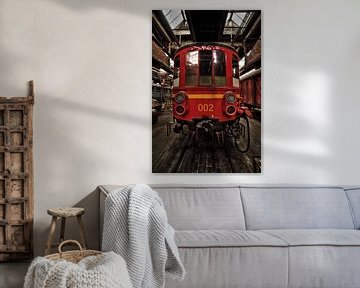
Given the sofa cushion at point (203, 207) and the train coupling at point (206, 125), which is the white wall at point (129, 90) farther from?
the train coupling at point (206, 125)

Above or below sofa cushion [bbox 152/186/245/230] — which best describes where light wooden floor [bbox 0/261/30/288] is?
below

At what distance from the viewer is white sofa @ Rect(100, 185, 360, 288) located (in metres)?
3.01

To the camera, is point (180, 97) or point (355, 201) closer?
point (355, 201)

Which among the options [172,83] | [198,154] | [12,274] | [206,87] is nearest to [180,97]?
[172,83]

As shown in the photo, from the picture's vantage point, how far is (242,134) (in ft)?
12.8

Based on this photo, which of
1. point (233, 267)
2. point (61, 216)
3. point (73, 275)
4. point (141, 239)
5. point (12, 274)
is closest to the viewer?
point (73, 275)

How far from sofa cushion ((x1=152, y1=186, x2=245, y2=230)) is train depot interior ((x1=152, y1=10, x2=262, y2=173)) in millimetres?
265

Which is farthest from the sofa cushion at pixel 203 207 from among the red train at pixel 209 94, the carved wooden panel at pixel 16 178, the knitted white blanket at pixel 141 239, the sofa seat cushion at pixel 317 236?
the carved wooden panel at pixel 16 178

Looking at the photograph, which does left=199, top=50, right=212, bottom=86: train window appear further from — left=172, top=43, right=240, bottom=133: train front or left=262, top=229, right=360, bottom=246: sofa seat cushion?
left=262, top=229, right=360, bottom=246: sofa seat cushion

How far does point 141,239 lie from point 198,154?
128 cm

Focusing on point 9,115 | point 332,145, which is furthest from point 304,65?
point 9,115

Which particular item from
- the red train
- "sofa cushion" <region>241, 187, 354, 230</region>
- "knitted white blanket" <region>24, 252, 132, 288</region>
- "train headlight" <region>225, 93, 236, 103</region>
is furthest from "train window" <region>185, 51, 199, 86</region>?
"knitted white blanket" <region>24, 252, 132, 288</region>

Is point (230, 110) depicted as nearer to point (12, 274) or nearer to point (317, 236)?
point (317, 236)

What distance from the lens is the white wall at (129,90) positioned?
3.82 meters
